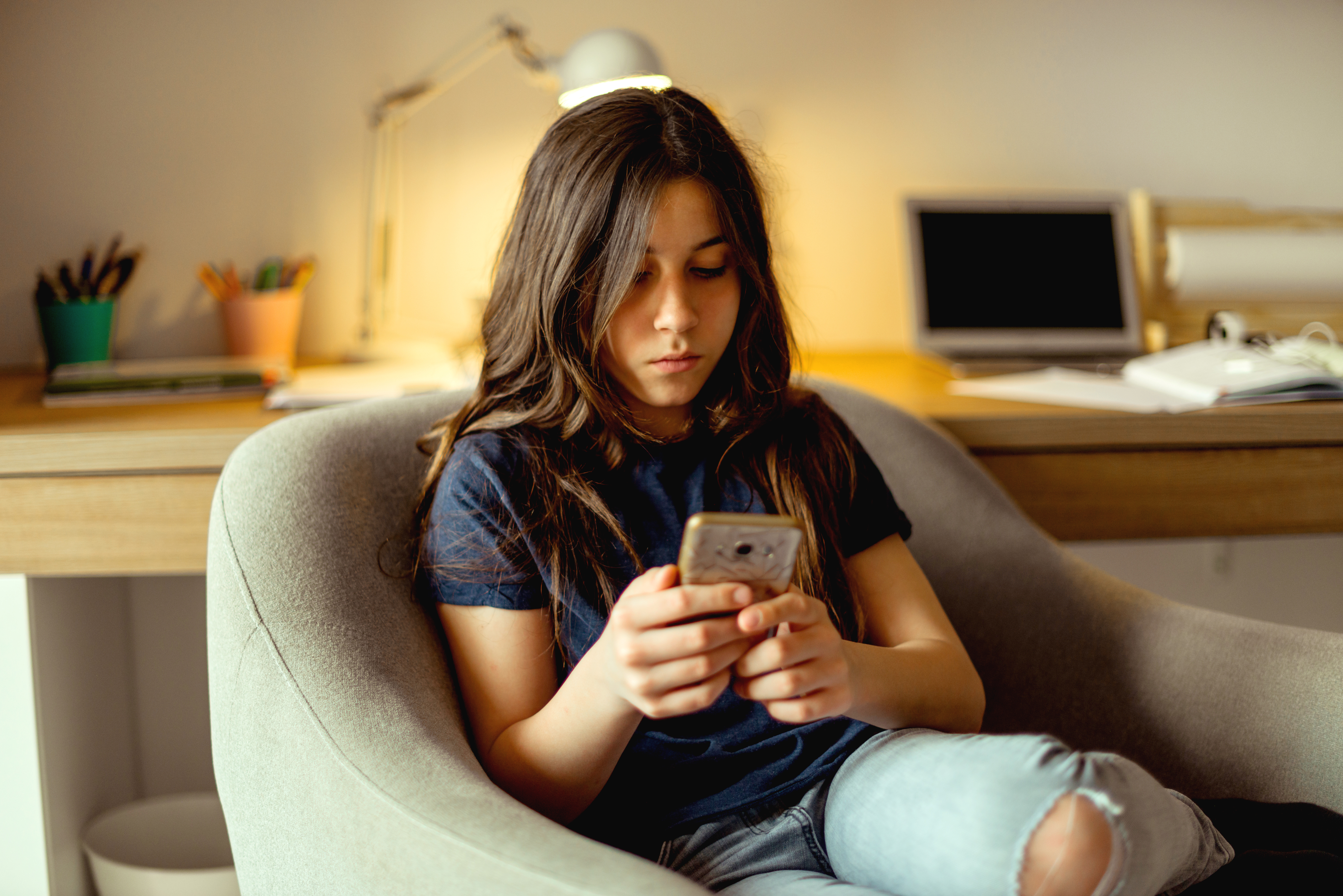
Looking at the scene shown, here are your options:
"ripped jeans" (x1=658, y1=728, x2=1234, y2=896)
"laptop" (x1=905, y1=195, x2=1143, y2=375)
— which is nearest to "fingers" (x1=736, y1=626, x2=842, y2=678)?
"ripped jeans" (x1=658, y1=728, x2=1234, y2=896)

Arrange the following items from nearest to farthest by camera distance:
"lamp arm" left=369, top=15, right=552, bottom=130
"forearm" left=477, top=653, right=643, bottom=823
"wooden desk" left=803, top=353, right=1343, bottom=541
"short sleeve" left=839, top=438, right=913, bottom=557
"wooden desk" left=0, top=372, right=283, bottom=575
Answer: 1. "forearm" left=477, top=653, right=643, bottom=823
2. "short sleeve" left=839, top=438, right=913, bottom=557
3. "wooden desk" left=0, top=372, right=283, bottom=575
4. "wooden desk" left=803, top=353, right=1343, bottom=541
5. "lamp arm" left=369, top=15, right=552, bottom=130

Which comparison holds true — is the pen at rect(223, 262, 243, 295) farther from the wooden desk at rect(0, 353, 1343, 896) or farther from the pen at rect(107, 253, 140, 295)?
the wooden desk at rect(0, 353, 1343, 896)

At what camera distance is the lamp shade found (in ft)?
3.84

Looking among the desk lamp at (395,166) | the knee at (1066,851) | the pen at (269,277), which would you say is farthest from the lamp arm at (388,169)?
the knee at (1066,851)

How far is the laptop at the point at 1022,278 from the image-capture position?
58.1 inches

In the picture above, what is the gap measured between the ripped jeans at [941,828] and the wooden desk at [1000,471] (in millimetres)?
493

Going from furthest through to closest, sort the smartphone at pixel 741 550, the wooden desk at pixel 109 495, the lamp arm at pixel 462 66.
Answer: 1. the lamp arm at pixel 462 66
2. the wooden desk at pixel 109 495
3. the smartphone at pixel 741 550

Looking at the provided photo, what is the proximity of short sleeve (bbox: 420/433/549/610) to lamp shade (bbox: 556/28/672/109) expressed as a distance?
0.56 m

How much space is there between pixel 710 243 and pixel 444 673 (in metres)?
0.36

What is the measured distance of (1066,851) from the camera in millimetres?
568

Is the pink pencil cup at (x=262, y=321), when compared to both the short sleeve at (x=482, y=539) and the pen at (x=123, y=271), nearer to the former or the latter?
the pen at (x=123, y=271)

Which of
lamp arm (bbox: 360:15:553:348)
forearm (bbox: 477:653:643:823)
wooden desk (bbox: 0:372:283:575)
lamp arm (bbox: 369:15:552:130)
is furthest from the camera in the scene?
lamp arm (bbox: 360:15:553:348)

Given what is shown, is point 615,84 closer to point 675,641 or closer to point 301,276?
point 301,276

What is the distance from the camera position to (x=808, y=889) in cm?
65
